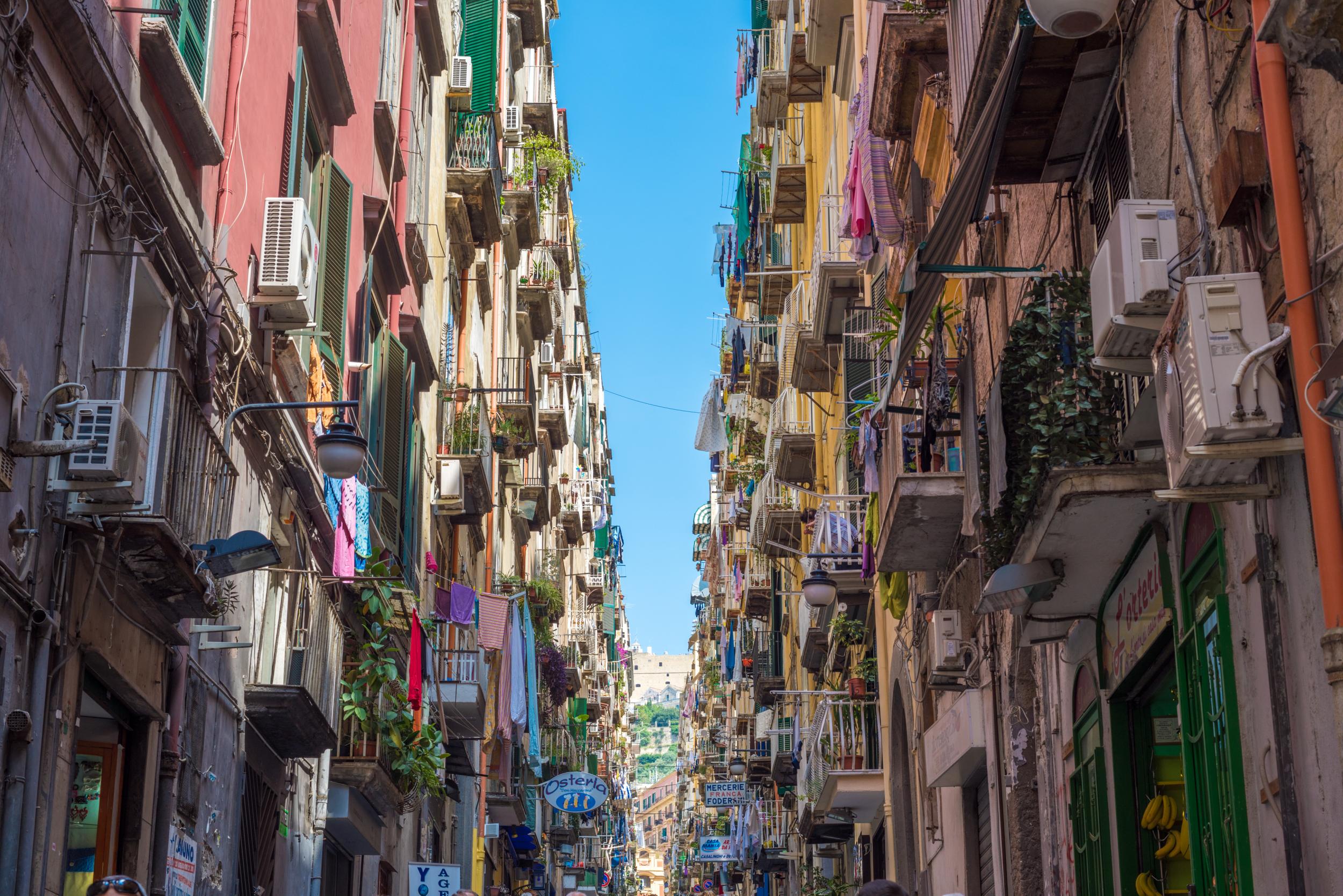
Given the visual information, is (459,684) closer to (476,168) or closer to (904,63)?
(476,168)

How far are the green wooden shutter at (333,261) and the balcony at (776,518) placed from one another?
47.8 feet

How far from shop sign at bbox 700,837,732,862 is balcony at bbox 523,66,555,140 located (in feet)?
89.6

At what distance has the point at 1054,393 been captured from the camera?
8.62 meters

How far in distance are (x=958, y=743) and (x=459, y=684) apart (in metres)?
9.93

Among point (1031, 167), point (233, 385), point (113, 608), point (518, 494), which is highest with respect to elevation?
point (518, 494)

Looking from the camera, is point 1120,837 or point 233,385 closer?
point 1120,837

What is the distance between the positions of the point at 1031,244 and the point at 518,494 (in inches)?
1033

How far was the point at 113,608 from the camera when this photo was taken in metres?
8.92

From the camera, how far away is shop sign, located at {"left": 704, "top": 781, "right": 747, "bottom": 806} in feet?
161

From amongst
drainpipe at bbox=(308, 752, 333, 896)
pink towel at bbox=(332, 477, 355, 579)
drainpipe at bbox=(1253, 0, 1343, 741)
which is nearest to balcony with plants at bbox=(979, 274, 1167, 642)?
drainpipe at bbox=(1253, 0, 1343, 741)

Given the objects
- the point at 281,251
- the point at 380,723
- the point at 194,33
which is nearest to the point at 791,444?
the point at 380,723

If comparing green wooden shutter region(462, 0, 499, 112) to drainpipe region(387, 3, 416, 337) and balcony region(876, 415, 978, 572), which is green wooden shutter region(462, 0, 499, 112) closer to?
drainpipe region(387, 3, 416, 337)

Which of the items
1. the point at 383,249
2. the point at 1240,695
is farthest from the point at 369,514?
the point at 1240,695

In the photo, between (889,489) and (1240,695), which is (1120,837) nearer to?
(1240,695)
